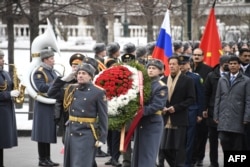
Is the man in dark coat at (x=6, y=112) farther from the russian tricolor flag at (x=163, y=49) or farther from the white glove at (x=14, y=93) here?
the russian tricolor flag at (x=163, y=49)

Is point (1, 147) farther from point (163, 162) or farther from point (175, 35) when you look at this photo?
point (175, 35)

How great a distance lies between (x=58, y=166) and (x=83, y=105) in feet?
11.3

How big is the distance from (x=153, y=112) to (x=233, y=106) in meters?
1.51

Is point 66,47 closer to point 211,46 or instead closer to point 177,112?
point 211,46

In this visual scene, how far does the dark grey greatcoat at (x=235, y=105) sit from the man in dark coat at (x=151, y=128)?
47.6 inches

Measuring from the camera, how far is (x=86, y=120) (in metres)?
11.2

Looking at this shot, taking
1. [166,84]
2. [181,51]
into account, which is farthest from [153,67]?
[181,51]

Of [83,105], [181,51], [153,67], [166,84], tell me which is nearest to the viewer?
[83,105]

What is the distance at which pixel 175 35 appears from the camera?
35.8 m

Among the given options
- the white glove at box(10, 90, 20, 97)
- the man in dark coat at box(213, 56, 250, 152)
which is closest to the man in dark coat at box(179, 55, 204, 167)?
the man in dark coat at box(213, 56, 250, 152)

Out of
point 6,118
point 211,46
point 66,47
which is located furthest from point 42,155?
point 66,47

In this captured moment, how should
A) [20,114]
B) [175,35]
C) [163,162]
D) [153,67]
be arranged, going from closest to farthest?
[153,67]
[163,162]
[20,114]
[175,35]

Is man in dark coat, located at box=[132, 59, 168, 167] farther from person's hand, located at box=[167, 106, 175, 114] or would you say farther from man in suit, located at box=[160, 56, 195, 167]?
man in suit, located at box=[160, 56, 195, 167]

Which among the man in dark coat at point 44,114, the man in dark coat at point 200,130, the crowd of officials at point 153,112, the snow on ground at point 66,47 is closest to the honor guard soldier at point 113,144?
the crowd of officials at point 153,112
